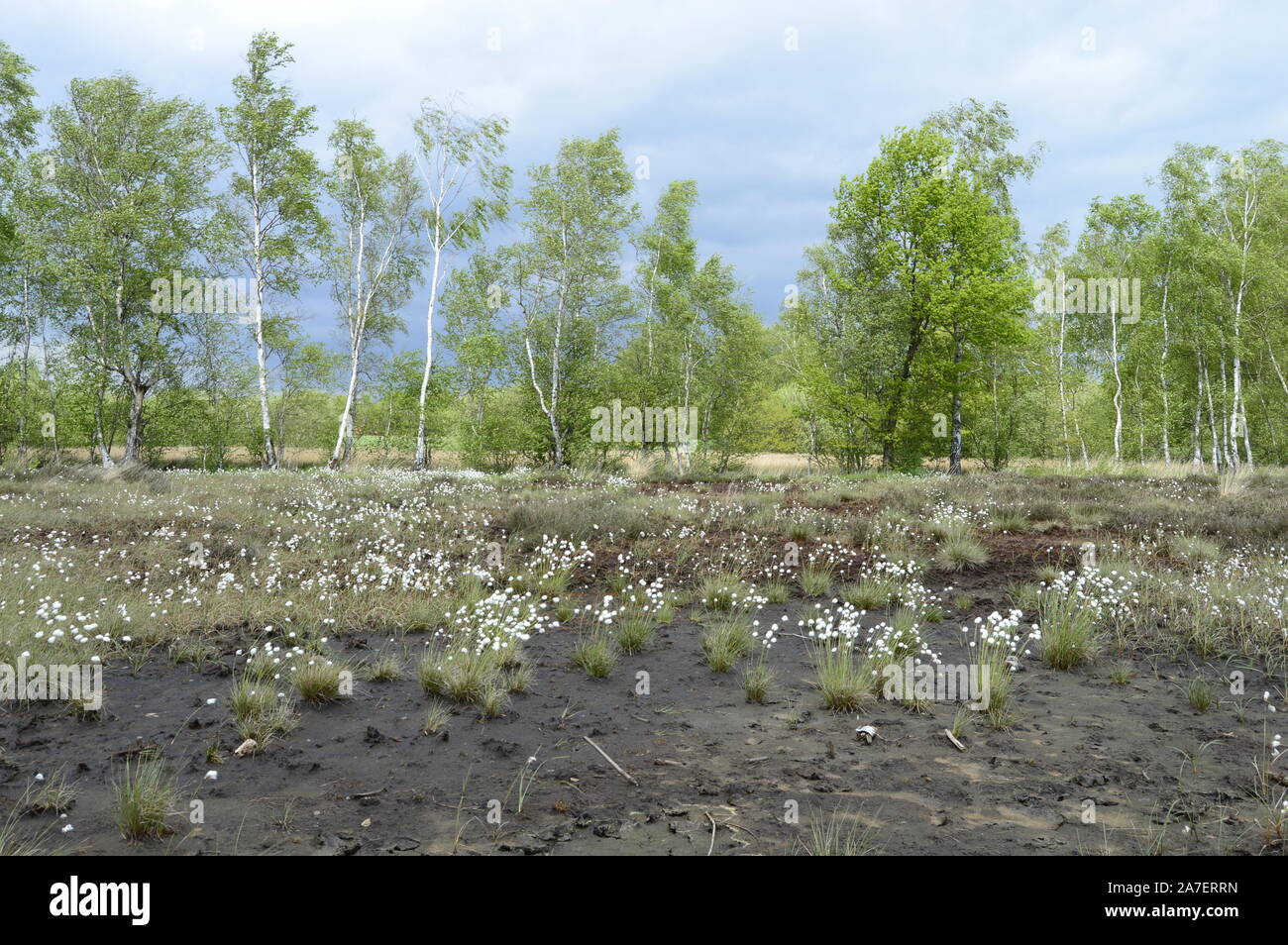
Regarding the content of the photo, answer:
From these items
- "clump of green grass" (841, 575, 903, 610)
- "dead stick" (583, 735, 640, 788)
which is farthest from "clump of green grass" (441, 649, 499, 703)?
"clump of green grass" (841, 575, 903, 610)

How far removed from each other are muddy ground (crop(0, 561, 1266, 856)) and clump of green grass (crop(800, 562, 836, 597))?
3.12 m

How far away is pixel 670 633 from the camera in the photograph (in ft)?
27.0

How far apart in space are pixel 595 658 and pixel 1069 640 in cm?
474

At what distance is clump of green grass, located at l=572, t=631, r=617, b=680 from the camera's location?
6746 millimetres

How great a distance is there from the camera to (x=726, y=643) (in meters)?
7.25

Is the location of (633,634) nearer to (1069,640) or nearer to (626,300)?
(1069,640)

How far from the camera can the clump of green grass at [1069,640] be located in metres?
7.16

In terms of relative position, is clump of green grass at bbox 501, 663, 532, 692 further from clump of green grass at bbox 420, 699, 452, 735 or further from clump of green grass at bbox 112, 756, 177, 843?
clump of green grass at bbox 112, 756, 177, 843

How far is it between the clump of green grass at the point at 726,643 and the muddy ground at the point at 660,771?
0.68 ft

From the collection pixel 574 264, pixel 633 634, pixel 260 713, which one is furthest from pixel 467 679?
pixel 574 264

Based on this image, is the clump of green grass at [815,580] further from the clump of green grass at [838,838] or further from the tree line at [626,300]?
the tree line at [626,300]

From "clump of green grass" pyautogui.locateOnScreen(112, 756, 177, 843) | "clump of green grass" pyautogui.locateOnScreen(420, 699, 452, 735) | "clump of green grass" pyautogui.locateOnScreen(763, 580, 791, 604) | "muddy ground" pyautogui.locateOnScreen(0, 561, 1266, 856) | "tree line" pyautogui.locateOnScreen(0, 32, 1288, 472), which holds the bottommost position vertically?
"muddy ground" pyautogui.locateOnScreen(0, 561, 1266, 856)

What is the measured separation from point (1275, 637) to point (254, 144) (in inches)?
1387
